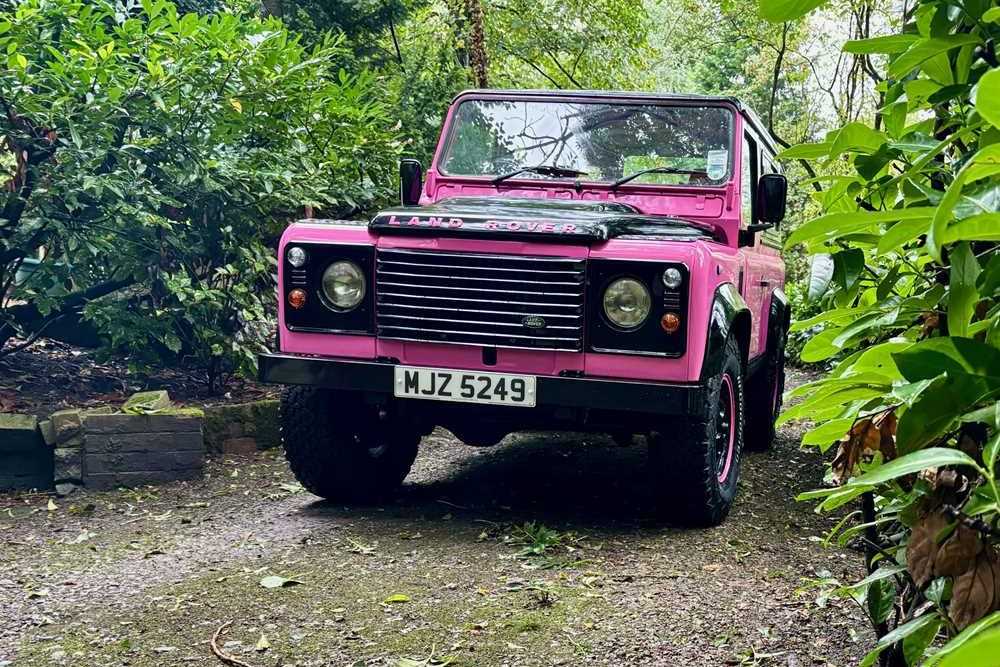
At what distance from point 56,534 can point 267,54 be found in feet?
9.14

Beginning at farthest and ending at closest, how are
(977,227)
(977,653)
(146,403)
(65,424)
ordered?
(146,403) < (65,424) < (977,227) < (977,653)

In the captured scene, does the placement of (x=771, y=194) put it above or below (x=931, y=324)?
above

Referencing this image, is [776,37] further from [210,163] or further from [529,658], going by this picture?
[529,658]

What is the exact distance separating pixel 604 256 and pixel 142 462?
2.59m

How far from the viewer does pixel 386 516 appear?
4473 millimetres

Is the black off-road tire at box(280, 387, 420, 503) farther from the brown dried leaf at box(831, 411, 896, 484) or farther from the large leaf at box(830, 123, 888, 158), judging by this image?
the large leaf at box(830, 123, 888, 158)

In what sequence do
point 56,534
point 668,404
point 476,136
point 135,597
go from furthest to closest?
point 476,136 → point 56,534 → point 668,404 → point 135,597

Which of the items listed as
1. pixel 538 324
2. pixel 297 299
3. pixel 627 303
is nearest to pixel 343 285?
pixel 297 299

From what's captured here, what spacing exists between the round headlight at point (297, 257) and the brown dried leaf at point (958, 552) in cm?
338

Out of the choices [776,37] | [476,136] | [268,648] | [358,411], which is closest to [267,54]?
[476,136]

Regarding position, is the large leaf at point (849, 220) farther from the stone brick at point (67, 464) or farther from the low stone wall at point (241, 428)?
the low stone wall at point (241, 428)

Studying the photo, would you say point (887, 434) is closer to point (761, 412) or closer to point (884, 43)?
point (884, 43)

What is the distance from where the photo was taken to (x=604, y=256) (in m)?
3.88

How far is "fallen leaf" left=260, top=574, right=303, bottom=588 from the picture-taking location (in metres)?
3.51
